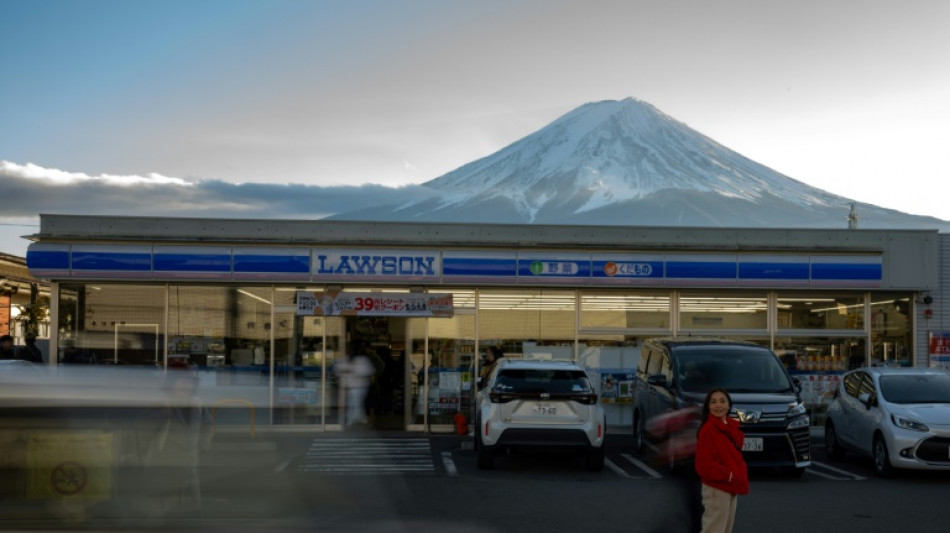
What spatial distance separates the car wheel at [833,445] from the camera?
17.0 meters

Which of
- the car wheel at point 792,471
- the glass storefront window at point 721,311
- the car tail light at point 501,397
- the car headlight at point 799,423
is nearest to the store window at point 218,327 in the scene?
the car tail light at point 501,397

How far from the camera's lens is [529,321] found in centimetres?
2152

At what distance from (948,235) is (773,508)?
12.7m

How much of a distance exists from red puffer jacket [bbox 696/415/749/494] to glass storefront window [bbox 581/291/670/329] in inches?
542

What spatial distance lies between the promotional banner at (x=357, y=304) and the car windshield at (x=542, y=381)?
597cm

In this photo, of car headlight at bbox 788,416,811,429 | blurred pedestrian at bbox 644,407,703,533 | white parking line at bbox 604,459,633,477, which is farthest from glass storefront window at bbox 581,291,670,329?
blurred pedestrian at bbox 644,407,703,533

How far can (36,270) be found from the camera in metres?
20.5

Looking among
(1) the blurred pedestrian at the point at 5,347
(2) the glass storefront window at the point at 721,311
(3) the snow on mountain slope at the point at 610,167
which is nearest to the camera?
(1) the blurred pedestrian at the point at 5,347

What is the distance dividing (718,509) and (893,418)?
8.12 m

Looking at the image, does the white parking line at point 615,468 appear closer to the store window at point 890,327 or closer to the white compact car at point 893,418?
the white compact car at point 893,418

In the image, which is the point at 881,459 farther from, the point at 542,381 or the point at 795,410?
the point at 542,381

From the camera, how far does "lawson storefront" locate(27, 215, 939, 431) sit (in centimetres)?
2081

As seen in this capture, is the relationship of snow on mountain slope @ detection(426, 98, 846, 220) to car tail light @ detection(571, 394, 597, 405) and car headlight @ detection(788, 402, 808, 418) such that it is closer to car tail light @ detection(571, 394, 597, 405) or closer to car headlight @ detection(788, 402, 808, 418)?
car tail light @ detection(571, 394, 597, 405)

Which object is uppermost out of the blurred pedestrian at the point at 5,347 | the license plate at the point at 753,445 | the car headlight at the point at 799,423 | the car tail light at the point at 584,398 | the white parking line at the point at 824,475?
the blurred pedestrian at the point at 5,347
